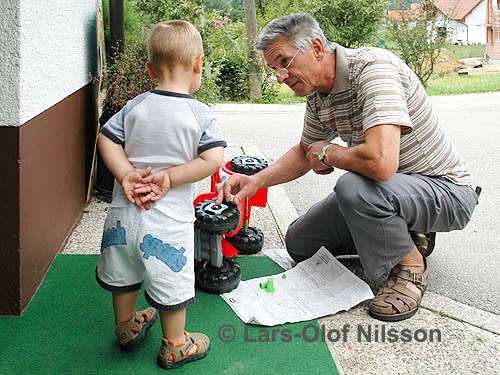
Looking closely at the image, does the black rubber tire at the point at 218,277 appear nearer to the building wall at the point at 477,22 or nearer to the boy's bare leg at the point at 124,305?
the boy's bare leg at the point at 124,305

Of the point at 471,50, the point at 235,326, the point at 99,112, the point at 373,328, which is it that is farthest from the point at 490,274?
the point at 471,50

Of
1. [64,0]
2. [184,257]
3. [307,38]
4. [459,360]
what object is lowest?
[459,360]

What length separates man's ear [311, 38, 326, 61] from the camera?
253 centimetres

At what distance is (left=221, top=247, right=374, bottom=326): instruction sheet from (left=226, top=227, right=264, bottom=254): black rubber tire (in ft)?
1.12

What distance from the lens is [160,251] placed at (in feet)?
6.25

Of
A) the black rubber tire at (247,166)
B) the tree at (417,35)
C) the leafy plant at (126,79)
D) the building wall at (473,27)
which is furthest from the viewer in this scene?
the building wall at (473,27)

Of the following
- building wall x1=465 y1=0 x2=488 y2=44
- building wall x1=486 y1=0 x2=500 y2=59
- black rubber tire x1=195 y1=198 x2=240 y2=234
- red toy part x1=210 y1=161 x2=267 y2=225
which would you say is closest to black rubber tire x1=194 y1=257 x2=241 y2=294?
black rubber tire x1=195 y1=198 x2=240 y2=234

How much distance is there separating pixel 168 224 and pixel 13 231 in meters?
0.78

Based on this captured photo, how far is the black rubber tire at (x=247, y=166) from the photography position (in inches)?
117

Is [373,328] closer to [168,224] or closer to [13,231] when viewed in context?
[168,224]

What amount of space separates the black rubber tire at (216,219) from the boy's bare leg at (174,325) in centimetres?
50

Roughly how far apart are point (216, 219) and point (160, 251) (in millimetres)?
565

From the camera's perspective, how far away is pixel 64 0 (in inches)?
122

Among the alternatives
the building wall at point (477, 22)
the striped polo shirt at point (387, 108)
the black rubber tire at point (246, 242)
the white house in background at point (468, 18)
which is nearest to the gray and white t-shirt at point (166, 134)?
the striped polo shirt at point (387, 108)
